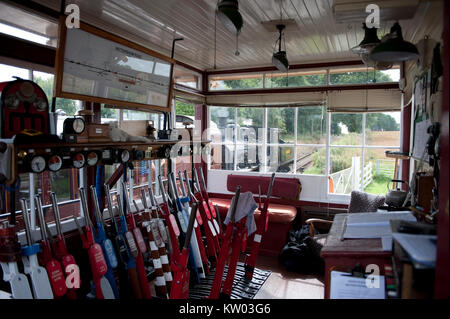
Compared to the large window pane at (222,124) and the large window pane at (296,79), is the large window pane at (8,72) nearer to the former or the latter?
the large window pane at (222,124)

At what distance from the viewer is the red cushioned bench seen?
496 centimetres

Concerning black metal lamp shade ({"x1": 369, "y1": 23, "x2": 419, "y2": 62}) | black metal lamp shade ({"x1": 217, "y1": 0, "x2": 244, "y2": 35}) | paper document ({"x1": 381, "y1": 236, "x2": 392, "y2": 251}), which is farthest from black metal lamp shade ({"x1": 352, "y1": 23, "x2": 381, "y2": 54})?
paper document ({"x1": 381, "y1": 236, "x2": 392, "y2": 251})

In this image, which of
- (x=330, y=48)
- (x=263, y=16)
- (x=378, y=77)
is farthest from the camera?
(x=378, y=77)

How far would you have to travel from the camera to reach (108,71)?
309 cm

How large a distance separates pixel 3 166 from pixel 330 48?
4258mm

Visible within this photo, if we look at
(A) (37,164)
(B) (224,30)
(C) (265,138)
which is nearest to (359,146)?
(C) (265,138)

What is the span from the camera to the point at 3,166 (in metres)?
2.22

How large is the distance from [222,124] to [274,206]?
1954 millimetres

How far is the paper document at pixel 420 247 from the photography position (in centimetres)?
105

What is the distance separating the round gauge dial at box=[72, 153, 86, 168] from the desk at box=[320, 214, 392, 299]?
2.14 metres

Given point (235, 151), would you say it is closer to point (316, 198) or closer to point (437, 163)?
point (316, 198)

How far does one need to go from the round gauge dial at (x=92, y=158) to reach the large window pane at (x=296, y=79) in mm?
3787

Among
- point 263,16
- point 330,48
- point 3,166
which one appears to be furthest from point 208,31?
point 3,166

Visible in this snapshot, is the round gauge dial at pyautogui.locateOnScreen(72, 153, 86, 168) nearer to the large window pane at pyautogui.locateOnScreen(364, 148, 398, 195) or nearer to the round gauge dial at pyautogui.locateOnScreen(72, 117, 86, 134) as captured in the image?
the round gauge dial at pyautogui.locateOnScreen(72, 117, 86, 134)
